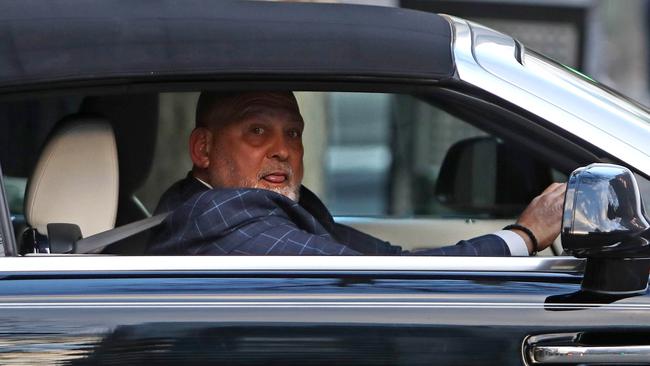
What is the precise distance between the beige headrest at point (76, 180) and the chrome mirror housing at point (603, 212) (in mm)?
1180

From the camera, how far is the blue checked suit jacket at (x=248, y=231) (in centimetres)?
267

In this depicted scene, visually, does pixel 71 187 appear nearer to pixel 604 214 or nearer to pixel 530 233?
pixel 530 233

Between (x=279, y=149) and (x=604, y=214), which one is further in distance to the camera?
(x=279, y=149)

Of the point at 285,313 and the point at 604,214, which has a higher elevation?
Answer: the point at 604,214

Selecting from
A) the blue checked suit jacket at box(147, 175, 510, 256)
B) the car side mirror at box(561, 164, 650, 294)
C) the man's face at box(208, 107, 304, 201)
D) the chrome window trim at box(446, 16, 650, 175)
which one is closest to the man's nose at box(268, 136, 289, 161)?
the man's face at box(208, 107, 304, 201)

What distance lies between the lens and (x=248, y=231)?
2777 mm

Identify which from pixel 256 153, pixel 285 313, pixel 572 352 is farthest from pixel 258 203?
pixel 572 352

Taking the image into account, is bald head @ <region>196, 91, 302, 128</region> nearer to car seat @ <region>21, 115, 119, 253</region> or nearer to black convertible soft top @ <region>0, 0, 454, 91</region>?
car seat @ <region>21, 115, 119, 253</region>

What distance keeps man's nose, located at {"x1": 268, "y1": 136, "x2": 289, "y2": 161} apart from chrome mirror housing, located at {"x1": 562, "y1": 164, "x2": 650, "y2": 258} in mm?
1148

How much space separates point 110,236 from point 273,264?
2.24 feet

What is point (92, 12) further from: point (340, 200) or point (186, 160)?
point (340, 200)

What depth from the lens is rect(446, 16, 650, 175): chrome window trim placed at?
2408 millimetres

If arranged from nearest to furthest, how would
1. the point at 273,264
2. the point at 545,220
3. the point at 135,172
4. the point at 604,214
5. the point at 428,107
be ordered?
the point at 604,214, the point at 273,264, the point at 545,220, the point at 135,172, the point at 428,107

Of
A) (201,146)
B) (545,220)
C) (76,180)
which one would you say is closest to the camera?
(545,220)
